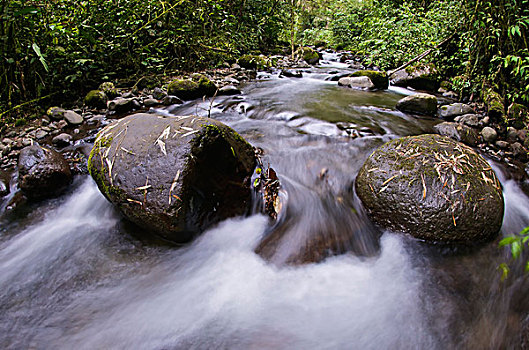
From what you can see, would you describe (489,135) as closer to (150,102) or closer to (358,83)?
(358,83)

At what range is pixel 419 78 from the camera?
22.6ft

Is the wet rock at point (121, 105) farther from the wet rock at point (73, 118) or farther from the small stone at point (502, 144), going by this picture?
the small stone at point (502, 144)

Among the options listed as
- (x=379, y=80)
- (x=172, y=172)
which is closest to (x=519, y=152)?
(x=379, y=80)

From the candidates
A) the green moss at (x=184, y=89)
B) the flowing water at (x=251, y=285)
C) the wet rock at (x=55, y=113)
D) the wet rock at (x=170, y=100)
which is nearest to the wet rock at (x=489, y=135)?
the flowing water at (x=251, y=285)

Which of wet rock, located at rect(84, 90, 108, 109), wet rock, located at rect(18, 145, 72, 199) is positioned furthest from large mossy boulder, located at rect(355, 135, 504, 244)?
wet rock, located at rect(84, 90, 108, 109)

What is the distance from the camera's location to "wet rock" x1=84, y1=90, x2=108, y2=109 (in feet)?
16.4

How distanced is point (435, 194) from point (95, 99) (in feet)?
18.0

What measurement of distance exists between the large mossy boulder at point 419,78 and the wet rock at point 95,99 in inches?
281

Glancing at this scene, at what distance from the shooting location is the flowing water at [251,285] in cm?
187

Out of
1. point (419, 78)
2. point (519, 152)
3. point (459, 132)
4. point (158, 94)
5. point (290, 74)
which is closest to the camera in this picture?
point (519, 152)

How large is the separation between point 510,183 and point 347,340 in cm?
305

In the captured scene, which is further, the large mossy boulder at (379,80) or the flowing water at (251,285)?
the large mossy boulder at (379,80)

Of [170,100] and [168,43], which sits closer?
[170,100]

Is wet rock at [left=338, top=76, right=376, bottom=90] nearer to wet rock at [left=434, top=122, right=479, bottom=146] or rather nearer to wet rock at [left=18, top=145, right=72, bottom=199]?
wet rock at [left=434, top=122, right=479, bottom=146]
